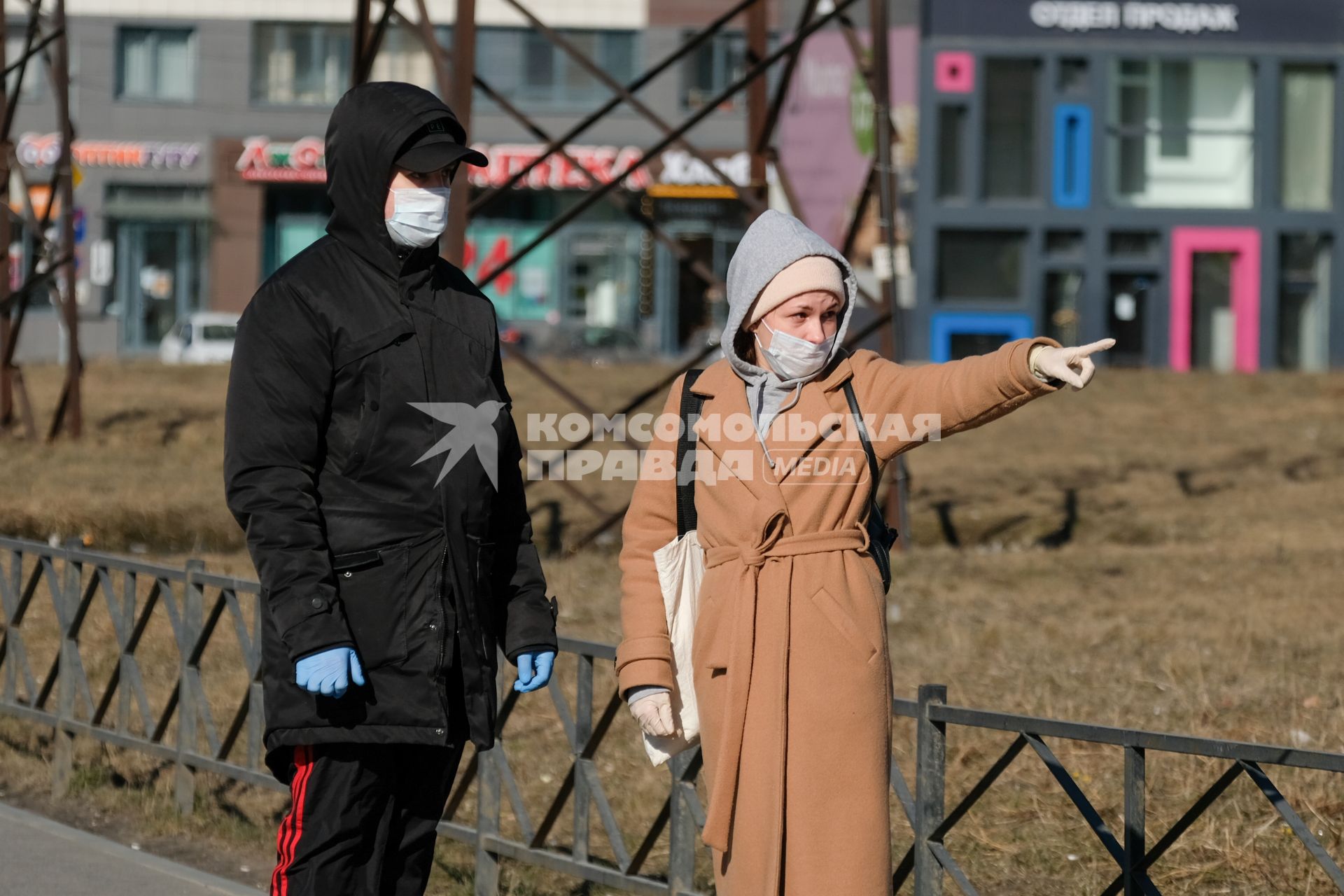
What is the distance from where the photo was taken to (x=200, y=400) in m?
19.9

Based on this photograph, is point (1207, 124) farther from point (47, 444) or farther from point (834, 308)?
point (834, 308)

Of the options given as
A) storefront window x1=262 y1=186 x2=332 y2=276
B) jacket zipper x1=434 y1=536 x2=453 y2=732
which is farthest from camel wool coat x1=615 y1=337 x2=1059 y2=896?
storefront window x1=262 y1=186 x2=332 y2=276

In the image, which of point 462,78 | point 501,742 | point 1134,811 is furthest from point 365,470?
point 462,78

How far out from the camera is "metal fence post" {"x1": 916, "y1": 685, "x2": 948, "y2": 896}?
14.5 feet

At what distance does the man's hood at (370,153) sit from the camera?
3.69 m

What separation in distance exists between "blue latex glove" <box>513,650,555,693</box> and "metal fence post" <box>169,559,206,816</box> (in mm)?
2994

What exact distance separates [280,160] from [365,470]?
40.5 meters

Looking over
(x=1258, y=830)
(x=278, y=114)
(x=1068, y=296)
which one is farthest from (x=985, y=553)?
(x=278, y=114)

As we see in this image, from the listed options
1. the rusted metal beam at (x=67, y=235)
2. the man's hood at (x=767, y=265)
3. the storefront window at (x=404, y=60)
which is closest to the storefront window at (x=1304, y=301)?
the storefront window at (x=404, y=60)

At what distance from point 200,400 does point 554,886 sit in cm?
1480

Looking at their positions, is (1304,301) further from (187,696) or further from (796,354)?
(796,354)

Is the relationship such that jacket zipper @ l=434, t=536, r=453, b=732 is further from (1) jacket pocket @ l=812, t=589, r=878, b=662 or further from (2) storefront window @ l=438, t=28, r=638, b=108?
(2) storefront window @ l=438, t=28, r=638, b=108

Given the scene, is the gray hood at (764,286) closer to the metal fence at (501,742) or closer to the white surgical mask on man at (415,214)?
the white surgical mask on man at (415,214)

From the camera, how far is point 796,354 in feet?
12.0
